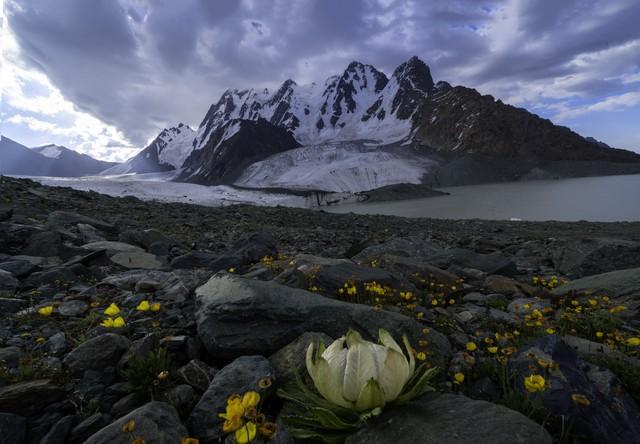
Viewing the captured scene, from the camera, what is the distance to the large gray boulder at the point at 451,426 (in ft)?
5.44

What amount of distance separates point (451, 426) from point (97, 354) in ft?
8.49

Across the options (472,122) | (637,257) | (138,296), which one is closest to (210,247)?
(138,296)

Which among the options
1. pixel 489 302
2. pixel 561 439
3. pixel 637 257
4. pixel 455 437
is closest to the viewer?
pixel 455 437

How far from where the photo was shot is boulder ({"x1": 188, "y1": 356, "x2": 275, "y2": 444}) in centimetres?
218

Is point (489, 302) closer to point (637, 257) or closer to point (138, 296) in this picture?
point (138, 296)

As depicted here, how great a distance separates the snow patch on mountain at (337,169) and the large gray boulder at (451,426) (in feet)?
387

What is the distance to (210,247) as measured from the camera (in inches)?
466

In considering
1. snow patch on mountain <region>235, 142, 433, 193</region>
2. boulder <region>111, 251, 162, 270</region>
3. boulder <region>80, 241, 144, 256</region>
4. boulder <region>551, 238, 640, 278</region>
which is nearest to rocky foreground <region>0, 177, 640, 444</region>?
boulder <region>111, 251, 162, 270</region>

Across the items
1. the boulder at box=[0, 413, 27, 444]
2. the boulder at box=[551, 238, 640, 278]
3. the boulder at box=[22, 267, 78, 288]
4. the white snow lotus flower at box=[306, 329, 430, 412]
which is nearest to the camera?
the white snow lotus flower at box=[306, 329, 430, 412]

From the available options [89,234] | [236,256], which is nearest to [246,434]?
[236,256]

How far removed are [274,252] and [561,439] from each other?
7.78m

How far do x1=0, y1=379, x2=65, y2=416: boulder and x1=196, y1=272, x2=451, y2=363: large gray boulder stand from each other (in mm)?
1077

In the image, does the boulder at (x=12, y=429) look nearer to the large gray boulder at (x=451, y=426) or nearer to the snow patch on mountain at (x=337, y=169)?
the large gray boulder at (x=451, y=426)

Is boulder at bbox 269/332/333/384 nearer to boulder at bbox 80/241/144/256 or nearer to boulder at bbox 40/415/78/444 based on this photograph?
boulder at bbox 40/415/78/444
